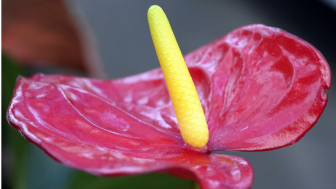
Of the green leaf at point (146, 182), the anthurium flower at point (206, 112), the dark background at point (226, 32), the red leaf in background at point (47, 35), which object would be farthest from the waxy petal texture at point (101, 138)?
the red leaf in background at point (47, 35)

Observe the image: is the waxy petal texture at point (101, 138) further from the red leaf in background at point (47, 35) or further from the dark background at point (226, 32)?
the red leaf in background at point (47, 35)

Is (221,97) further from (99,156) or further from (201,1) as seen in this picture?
(201,1)

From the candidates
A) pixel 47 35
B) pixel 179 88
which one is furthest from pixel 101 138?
pixel 47 35

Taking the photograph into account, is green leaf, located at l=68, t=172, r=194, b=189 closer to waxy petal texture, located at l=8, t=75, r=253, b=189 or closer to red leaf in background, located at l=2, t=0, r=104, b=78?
waxy petal texture, located at l=8, t=75, r=253, b=189

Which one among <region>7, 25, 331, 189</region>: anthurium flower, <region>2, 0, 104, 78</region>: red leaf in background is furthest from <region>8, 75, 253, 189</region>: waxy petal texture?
<region>2, 0, 104, 78</region>: red leaf in background

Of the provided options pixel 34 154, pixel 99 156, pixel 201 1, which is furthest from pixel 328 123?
pixel 99 156

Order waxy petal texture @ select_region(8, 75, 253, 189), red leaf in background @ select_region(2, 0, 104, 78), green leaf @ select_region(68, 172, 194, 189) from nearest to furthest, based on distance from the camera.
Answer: waxy petal texture @ select_region(8, 75, 253, 189) < green leaf @ select_region(68, 172, 194, 189) < red leaf in background @ select_region(2, 0, 104, 78)
